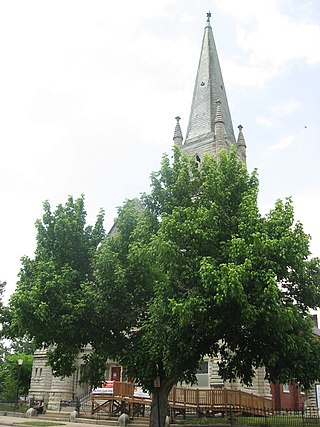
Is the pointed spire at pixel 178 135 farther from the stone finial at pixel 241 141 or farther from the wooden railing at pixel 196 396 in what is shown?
the wooden railing at pixel 196 396

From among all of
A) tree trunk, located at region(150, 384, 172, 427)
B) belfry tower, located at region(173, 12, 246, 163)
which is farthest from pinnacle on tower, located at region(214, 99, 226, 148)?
tree trunk, located at region(150, 384, 172, 427)

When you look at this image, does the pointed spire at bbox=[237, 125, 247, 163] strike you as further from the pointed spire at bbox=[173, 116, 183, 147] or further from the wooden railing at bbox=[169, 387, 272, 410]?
the wooden railing at bbox=[169, 387, 272, 410]

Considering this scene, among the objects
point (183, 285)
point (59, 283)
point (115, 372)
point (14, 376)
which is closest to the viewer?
point (183, 285)

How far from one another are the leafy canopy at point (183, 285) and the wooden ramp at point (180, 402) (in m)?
6.35

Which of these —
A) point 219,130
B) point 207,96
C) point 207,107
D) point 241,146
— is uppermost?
point 207,96

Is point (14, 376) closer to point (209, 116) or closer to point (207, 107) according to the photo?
point (209, 116)

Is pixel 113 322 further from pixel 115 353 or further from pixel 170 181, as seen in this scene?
Answer: pixel 170 181

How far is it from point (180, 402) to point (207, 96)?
32.1 meters

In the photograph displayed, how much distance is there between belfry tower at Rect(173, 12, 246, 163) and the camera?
43.5 m

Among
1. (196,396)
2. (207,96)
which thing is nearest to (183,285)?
(196,396)

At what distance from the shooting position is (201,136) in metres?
44.8

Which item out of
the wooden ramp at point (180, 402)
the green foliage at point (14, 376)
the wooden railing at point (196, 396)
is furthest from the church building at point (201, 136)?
the wooden ramp at point (180, 402)

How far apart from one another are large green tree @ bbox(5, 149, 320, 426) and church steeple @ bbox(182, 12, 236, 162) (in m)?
23.1

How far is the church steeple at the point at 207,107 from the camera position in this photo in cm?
4400
